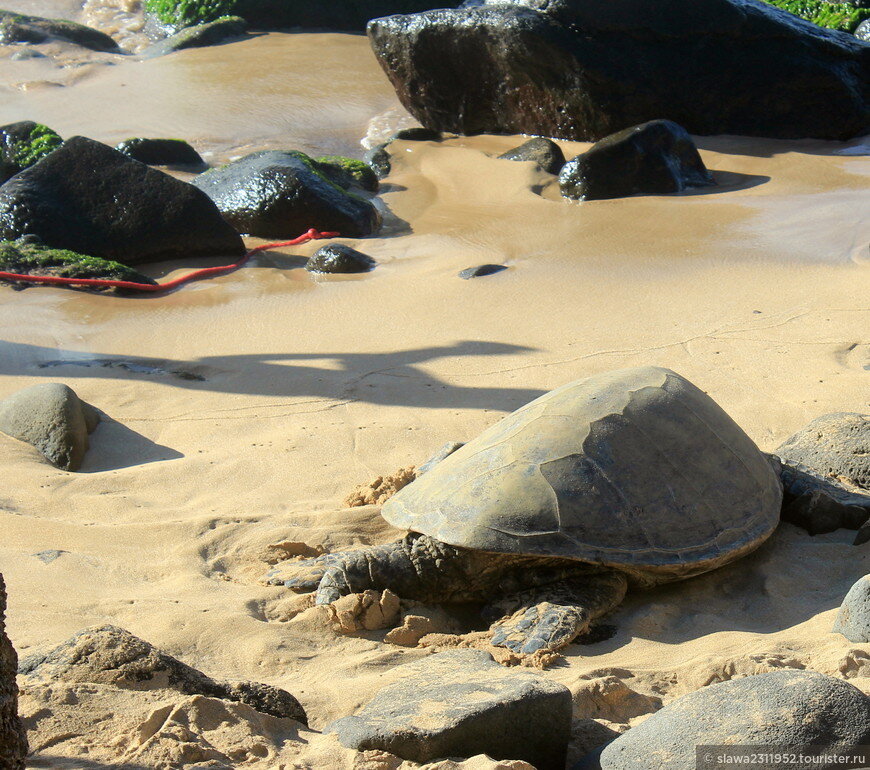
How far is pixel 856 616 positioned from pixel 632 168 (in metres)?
6.01

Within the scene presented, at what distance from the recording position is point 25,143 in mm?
9391

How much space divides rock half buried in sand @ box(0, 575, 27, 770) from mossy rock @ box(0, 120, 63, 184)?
324 inches

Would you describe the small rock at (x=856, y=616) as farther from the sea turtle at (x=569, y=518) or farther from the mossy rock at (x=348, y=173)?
the mossy rock at (x=348, y=173)

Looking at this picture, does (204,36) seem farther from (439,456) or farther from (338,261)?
(439,456)

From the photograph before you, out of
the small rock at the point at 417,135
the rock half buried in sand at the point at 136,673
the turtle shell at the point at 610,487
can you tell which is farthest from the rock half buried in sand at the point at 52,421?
the small rock at the point at 417,135

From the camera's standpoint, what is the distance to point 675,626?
3.01 m

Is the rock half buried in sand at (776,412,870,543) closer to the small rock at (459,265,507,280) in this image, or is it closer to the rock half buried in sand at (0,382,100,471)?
the small rock at (459,265,507,280)

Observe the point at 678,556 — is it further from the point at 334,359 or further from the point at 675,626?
the point at 334,359

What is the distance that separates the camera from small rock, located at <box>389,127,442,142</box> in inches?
406

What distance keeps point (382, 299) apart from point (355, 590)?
3.38 meters

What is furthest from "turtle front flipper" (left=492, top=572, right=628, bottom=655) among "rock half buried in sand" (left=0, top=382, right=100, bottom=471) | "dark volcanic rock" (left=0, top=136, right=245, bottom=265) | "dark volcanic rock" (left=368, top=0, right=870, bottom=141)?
"dark volcanic rock" (left=368, top=0, right=870, bottom=141)

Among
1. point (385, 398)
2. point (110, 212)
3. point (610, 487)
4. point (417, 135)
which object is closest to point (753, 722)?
point (610, 487)

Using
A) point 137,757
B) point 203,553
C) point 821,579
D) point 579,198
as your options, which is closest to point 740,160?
point 579,198

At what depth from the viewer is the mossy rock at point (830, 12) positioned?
12.9 meters
